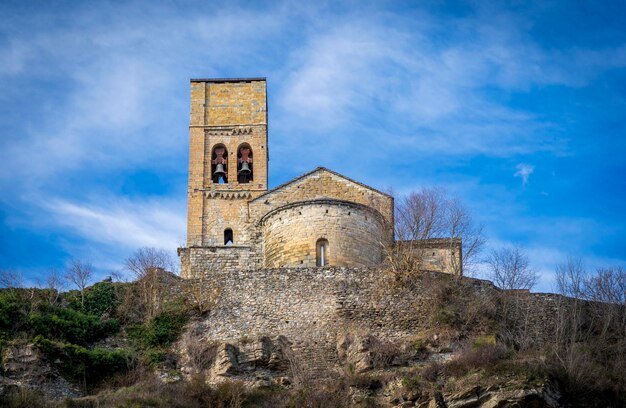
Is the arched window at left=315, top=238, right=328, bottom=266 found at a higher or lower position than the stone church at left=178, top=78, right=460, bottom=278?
lower

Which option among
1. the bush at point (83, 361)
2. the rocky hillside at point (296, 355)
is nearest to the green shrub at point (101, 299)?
the rocky hillside at point (296, 355)

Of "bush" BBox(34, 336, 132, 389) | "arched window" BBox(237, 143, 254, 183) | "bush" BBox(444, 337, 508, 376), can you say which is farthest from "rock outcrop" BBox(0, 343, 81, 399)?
"arched window" BBox(237, 143, 254, 183)

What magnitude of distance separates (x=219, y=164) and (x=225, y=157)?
74 cm

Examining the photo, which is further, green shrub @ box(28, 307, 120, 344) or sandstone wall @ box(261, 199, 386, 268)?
sandstone wall @ box(261, 199, 386, 268)

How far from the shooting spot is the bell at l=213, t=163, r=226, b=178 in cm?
6216

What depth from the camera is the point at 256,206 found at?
5612cm

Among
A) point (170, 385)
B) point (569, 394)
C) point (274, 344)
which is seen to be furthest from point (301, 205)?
point (569, 394)

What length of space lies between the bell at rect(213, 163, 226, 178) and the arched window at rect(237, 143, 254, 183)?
2.81 ft

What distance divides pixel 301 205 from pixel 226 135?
13.4 m

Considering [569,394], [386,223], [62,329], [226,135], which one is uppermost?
[226,135]

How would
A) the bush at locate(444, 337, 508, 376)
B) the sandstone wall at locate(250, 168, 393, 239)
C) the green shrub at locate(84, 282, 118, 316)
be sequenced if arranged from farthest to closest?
the sandstone wall at locate(250, 168, 393, 239)
the green shrub at locate(84, 282, 118, 316)
the bush at locate(444, 337, 508, 376)

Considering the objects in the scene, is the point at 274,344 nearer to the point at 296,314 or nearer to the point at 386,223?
the point at 296,314

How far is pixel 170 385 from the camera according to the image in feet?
138

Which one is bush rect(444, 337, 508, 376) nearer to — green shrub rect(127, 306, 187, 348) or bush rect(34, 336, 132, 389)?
green shrub rect(127, 306, 187, 348)
